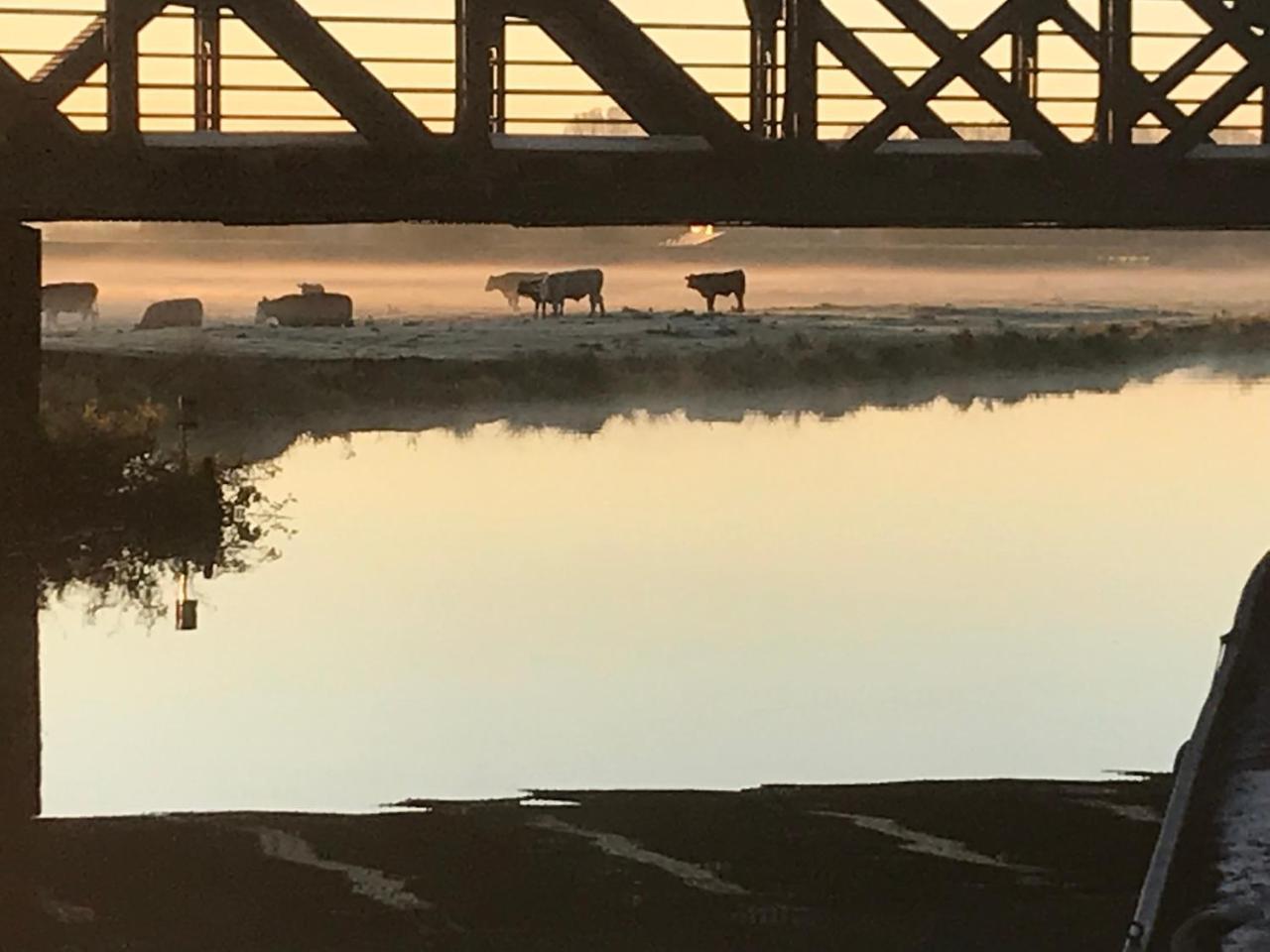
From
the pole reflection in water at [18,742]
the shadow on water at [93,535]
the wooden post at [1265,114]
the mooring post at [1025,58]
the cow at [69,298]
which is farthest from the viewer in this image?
the cow at [69,298]

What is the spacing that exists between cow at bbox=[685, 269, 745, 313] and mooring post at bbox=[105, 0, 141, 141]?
7625 cm

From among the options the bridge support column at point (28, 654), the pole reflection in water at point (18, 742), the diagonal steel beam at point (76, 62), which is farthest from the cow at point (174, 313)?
the diagonal steel beam at point (76, 62)

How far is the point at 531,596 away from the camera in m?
36.3

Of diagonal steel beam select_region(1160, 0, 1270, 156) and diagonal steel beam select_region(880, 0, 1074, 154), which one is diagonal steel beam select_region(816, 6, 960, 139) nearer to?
diagonal steel beam select_region(880, 0, 1074, 154)

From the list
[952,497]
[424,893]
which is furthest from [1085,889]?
[952,497]

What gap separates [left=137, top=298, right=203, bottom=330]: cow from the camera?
8700 centimetres

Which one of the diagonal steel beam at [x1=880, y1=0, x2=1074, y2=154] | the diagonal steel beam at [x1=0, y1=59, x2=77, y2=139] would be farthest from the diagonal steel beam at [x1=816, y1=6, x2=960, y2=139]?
the diagonal steel beam at [x1=0, y1=59, x2=77, y2=139]

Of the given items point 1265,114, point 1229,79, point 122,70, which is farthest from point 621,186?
point 1265,114

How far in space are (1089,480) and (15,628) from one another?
3647cm

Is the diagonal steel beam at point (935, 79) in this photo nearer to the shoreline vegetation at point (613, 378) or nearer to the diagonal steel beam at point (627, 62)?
the diagonal steel beam at point (627, 62)

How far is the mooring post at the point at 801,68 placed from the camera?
14273mm

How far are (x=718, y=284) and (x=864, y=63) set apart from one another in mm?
76081

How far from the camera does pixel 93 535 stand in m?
29.6

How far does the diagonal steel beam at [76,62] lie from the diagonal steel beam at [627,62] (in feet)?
7.82
